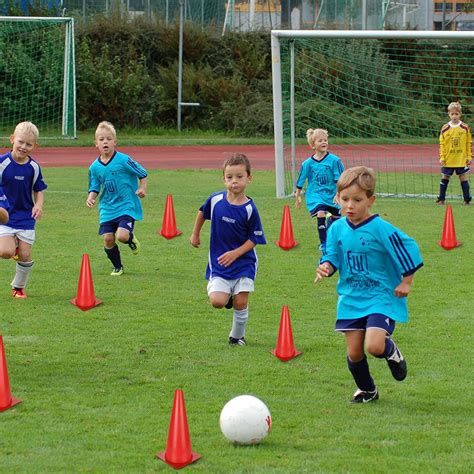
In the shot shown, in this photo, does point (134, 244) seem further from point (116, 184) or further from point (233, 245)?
point (233, 245)

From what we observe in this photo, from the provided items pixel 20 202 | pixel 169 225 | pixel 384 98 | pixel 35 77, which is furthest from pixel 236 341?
pixel 35 77

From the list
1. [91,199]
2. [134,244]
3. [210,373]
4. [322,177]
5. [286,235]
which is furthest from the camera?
[286,235]

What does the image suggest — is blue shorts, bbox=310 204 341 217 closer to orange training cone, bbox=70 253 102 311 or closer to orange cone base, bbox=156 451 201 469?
orange training cone, bbox=70 253 102 311

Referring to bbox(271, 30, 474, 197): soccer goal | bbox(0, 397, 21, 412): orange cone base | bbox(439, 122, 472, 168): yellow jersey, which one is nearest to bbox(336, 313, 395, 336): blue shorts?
bbox(0, 397, 21, 412): orange cone base

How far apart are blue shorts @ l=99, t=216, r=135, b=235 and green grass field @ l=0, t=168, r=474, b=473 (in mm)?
489

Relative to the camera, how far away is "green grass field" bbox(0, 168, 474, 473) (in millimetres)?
5816

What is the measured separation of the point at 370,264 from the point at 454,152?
12.1 metres

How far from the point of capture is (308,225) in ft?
51.1

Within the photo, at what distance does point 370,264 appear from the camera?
671cm

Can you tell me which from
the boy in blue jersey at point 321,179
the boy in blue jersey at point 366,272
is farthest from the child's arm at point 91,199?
the boy in blue jersey at point 366,272

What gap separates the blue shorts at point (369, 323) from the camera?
6.60 m

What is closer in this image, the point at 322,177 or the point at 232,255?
the point at 232,255

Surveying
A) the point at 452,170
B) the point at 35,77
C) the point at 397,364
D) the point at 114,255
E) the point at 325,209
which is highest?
the point at 35,77

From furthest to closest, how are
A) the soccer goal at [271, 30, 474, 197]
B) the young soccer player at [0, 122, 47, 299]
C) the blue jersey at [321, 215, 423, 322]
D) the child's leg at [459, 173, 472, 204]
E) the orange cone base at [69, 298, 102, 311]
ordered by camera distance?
the soccer goal at [271, 30, 474, 197]
the child's leg at [459, 173, 472, 204]
the young soccer player at [0, 122, 47, 299]
the orange cone base at [69, 298, 102, 311]
the blue jersey at [321, 215, 423, 322]
